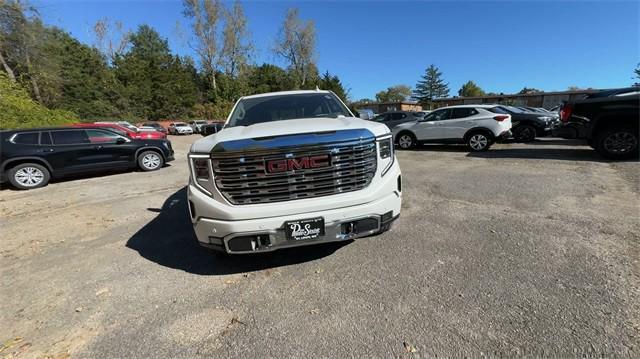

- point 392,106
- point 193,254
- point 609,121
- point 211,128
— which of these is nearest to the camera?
point 193,254

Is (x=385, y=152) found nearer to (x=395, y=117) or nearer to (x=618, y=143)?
(x=618, y=143)

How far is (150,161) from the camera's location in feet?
30.3

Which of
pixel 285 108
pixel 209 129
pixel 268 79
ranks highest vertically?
pixel 268 79

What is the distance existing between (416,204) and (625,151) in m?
6.43

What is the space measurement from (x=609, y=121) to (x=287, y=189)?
28.5 ft

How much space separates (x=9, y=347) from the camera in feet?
6.95

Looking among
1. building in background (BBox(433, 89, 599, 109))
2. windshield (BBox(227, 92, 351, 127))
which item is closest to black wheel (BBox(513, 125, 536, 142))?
windshield (BBox(227, 92, 351, 127))

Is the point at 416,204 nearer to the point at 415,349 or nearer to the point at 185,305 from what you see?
the point at 415,349

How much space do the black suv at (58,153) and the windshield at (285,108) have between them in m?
6.06

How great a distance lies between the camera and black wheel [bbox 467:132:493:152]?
9711mm

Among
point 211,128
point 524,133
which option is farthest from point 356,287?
point 524,133

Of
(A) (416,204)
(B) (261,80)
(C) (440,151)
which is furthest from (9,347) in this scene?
(B) (261,80)

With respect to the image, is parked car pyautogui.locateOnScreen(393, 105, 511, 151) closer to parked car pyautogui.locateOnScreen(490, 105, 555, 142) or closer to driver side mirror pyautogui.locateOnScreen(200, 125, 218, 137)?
parked car pyautogui.locateOnScreen(490, 105, 555, 142)

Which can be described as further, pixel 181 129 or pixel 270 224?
pixel 181 129
